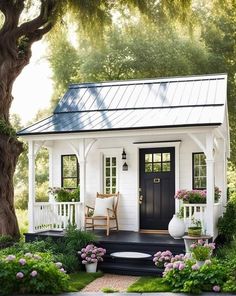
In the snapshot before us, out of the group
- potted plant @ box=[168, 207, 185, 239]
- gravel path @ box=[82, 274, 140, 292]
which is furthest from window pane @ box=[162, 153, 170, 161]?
gravel path @ box=[82, 274, 140, 292]

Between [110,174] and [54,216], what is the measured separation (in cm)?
195

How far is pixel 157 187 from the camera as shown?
13953mm

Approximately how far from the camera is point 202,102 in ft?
43.7

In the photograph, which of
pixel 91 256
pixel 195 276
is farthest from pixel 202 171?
pixel 195 276

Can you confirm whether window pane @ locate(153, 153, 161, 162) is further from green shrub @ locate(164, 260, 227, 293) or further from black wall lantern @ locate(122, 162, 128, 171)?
green shrub @ locate(164, 260, 227, 293)

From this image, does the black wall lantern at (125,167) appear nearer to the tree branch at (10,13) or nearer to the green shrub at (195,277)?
the tree branch at (10,13)

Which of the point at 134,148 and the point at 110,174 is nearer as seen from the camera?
the point at 134,148

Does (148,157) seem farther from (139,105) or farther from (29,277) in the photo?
(29,277)

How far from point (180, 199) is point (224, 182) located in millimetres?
2117

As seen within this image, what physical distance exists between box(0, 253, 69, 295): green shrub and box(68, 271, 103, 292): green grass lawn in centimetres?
44

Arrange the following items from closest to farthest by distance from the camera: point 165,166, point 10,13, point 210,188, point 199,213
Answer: point 210,188, point 199,213, point 165,166, point 10,13

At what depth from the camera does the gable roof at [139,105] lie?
12.4m

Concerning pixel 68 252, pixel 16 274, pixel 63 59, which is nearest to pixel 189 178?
pixel 68 252

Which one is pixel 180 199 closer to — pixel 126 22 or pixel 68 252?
pixel 68 252
